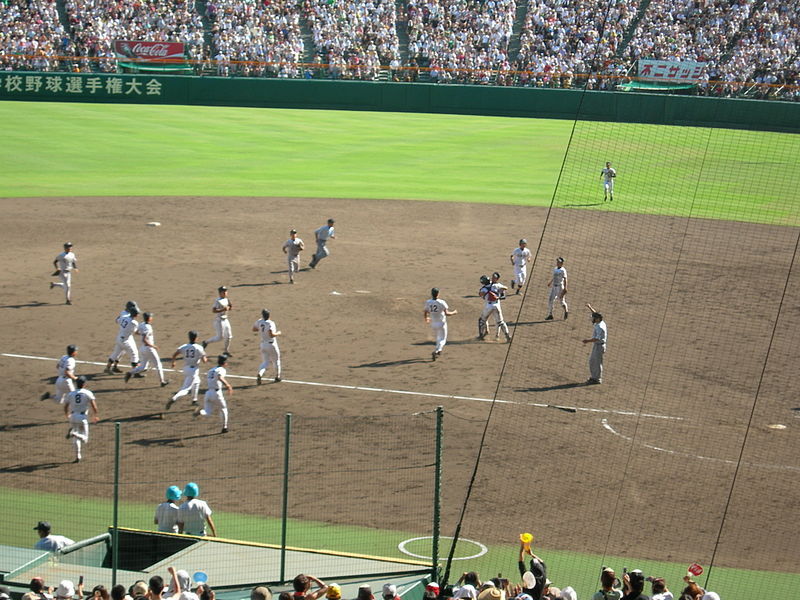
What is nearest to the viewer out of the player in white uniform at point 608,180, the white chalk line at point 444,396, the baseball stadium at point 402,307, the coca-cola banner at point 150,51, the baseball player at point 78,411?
the baseball stadium at point 402,307

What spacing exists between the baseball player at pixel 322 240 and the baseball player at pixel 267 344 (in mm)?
7869

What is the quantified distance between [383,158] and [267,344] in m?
27.4

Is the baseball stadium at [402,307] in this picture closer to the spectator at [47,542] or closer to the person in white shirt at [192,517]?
the spectator at [47,542]

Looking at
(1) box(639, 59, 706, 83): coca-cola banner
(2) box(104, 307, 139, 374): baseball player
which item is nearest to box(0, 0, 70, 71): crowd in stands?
(1) box(639, 59, 706, 83): coca-cola banner

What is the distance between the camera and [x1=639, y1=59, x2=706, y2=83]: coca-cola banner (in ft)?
174

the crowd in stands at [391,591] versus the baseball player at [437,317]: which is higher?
the crowd in stands at [391,591]

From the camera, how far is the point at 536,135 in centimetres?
5141

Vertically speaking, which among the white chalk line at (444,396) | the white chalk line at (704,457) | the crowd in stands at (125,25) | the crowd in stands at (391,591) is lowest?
the white chalk line at (444,396)

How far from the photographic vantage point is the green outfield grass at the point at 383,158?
38062 mm

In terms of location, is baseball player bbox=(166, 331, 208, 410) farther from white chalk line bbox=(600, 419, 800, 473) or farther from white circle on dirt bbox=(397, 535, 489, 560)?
white chalk line bbox=(600, 419, 800, 473)

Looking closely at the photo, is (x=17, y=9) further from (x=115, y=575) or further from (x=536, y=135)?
(x=115, y=575)

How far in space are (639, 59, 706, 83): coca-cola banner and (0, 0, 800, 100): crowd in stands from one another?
0.51m

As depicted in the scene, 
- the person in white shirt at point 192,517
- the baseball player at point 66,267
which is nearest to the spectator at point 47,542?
the person in white shirt at point 192,517

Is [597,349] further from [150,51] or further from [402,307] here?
[150,51]
